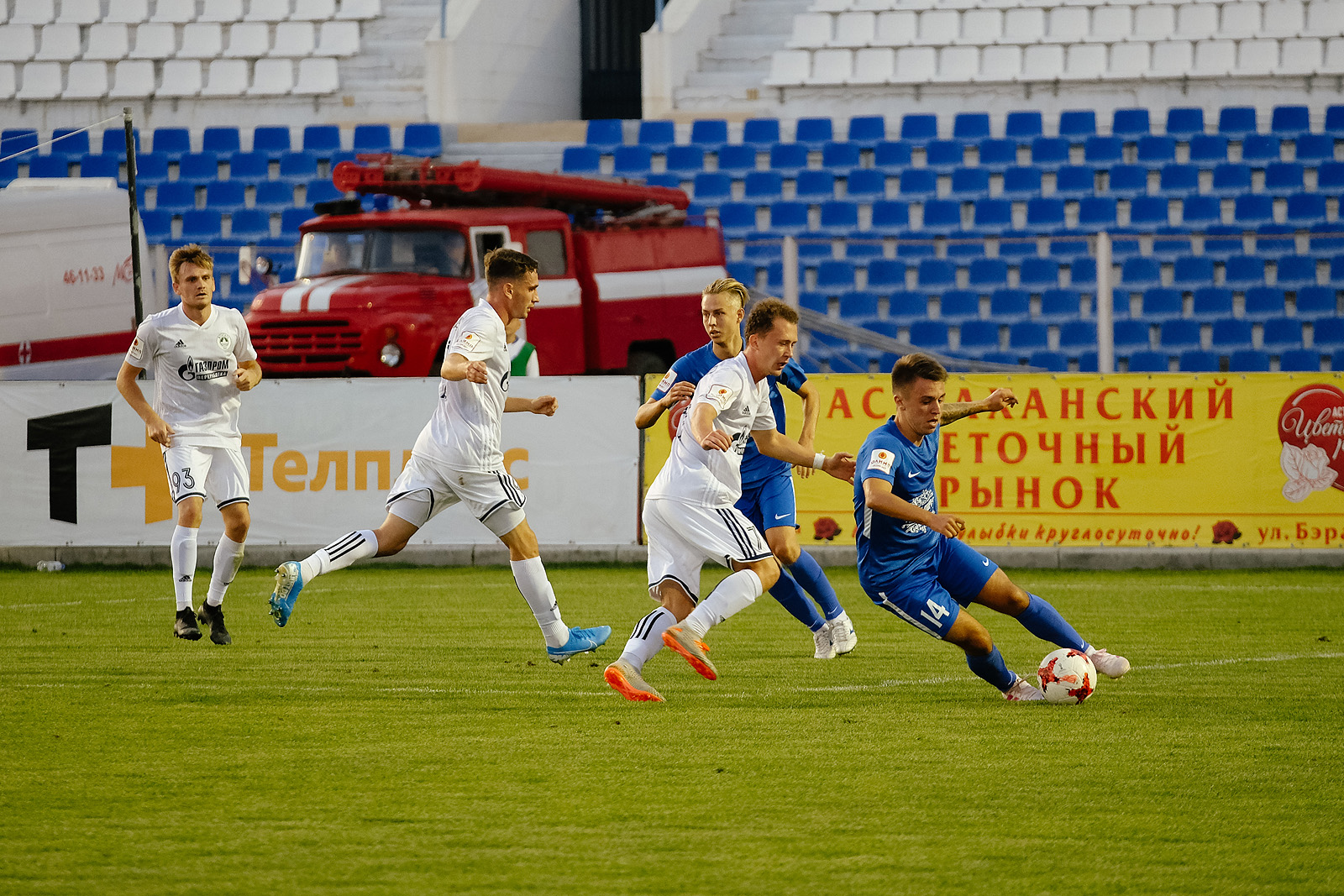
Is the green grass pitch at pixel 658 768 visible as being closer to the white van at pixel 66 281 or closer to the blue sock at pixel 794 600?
the blue sock at pixel 794 600

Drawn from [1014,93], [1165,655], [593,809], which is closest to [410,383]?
[1165,655]

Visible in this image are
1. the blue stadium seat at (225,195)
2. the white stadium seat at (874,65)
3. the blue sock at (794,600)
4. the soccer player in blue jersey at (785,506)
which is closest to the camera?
the soccer player in blue jersey at (785,506)

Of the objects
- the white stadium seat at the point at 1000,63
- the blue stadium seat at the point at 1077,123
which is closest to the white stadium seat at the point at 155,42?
the white stadium seat at the point at 1000,63

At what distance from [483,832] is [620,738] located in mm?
1403

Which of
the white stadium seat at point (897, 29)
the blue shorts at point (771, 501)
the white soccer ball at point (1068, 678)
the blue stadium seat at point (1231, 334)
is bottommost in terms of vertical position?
the white soccer ball at point (1068, 678)

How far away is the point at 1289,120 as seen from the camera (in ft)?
68.5

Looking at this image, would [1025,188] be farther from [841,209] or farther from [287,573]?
[287,573]

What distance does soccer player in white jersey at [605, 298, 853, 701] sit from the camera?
6645 millimetres

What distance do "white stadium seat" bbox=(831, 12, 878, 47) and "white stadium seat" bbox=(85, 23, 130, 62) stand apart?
36.4ft

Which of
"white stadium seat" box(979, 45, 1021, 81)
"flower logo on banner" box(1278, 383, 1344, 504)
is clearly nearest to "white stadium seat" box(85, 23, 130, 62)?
"white stadium seat" box(979, 45, 1021, 81)

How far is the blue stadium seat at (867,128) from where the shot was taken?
2181cm

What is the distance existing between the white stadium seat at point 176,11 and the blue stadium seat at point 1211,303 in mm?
16086

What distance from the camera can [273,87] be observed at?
80.1 ft

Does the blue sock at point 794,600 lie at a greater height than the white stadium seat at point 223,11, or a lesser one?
lesser
